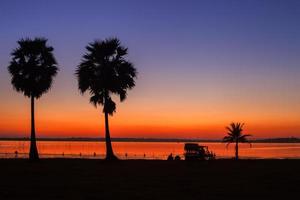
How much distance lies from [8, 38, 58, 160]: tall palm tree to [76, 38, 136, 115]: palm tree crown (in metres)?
3.45

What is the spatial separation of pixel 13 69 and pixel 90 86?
8.35 metres

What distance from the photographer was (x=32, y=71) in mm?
50219

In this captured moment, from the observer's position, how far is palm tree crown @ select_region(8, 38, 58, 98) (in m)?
49.8

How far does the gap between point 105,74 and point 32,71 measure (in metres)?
7.73

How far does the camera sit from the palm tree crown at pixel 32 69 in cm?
4975
